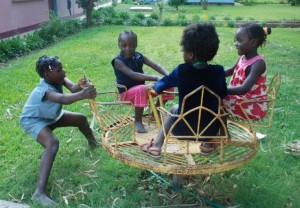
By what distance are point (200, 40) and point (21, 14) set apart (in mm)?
10917

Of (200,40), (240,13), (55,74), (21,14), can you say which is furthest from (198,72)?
(240,13)

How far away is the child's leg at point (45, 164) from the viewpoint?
11.1 feet

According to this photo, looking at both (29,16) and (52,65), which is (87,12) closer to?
(29,16)

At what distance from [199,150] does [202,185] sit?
1.87ft

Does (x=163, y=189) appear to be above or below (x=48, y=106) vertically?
below

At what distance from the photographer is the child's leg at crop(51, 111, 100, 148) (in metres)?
4.00

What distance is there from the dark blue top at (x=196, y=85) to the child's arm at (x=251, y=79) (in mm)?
175

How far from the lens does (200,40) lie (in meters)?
2.75

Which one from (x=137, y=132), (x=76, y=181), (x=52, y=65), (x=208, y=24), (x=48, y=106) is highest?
Answer: (x=208, y=24)

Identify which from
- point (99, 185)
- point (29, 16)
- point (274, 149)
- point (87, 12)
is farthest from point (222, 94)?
point (87, 12)

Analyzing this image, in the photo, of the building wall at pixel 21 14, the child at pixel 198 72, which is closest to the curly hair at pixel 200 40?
the child at pixel 198 72

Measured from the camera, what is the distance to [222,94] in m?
2.97

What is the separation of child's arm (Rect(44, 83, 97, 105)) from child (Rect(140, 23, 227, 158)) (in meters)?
0.55

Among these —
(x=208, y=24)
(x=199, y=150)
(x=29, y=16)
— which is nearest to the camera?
(x=208, y=24)
